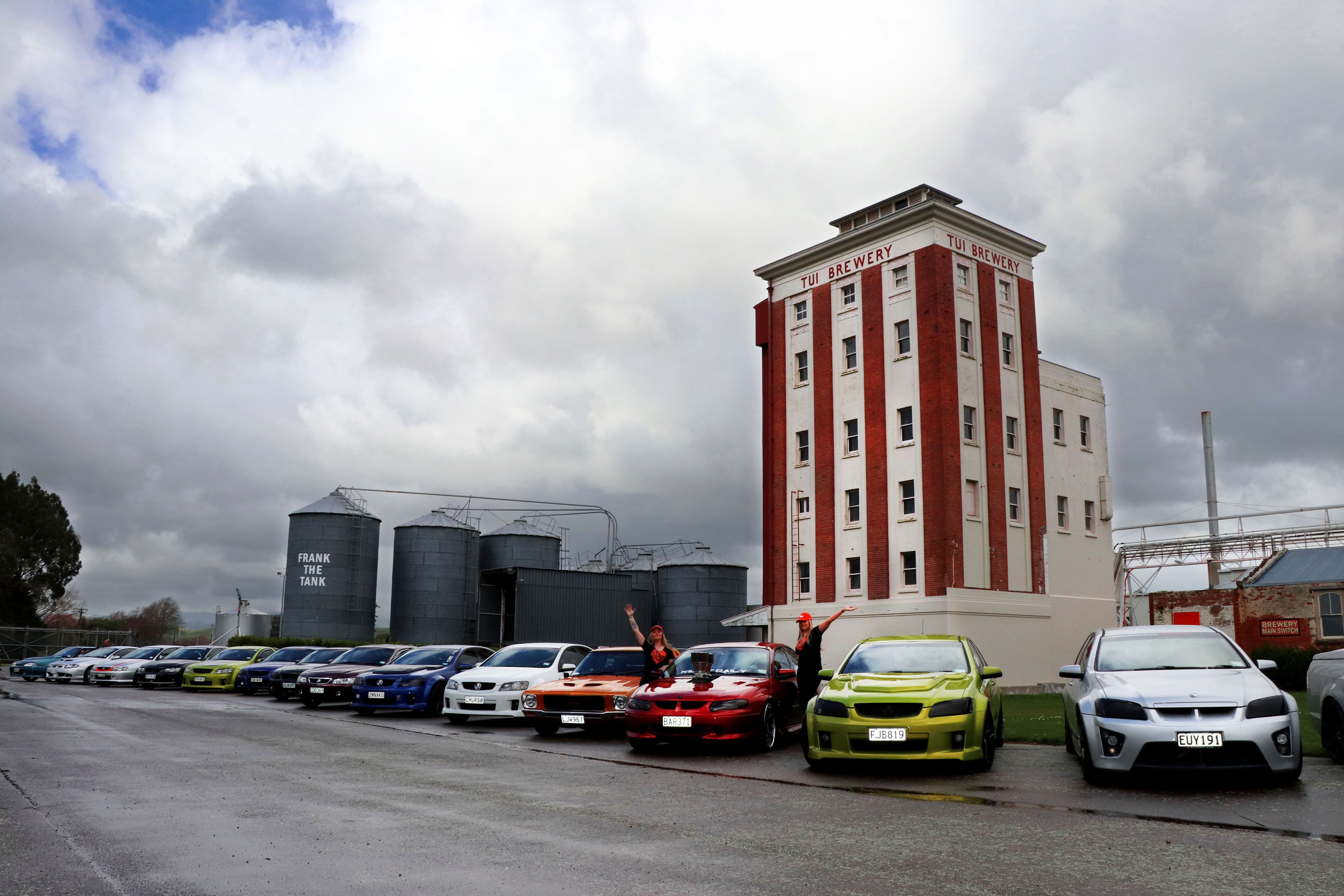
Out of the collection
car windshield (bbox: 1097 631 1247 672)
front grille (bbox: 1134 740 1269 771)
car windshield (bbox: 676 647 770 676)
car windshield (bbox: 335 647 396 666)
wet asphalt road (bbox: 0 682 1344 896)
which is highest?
car windshield (bbox: 1097 631 1247 672)

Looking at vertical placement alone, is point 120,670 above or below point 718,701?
below

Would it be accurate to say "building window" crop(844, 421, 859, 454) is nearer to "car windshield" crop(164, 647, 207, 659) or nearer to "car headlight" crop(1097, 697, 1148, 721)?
"car windshield" crop(164, 647, 207, 659)

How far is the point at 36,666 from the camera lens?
39156mm

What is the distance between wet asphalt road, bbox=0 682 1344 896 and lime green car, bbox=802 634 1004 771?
31 centimetres

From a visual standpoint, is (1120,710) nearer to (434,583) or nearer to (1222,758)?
(1222,758)

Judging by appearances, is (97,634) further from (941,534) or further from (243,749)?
(243,749)

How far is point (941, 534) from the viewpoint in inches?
1321

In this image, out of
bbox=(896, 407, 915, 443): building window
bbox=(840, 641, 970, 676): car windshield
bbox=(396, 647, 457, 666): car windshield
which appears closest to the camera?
bbox=(840, 641, 970, 676): car windshield

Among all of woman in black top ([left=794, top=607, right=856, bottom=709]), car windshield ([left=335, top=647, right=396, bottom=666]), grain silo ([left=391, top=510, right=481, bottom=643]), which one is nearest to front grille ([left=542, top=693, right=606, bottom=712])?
woman in black top ([left=794, top=607, right=856, bottom=709])

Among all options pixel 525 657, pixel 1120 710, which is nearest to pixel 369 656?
pixel 525 657

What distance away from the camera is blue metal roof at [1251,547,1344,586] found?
4128 cm

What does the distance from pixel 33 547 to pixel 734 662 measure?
7750cm

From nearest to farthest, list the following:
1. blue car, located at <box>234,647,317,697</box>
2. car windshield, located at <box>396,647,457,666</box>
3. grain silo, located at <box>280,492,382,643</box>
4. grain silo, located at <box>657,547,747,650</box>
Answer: car windshield, located at <box>396,647,457,666</box> → blue car, located at <box>234,647,317,697</box> → grain silo, located at <box>280,492,382,643</box> → grain silo, located at <box>657,547,747,650</box>

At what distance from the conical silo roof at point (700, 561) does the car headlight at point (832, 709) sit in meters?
42.5
